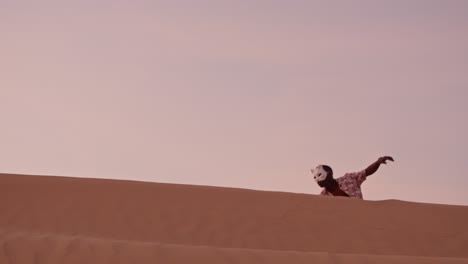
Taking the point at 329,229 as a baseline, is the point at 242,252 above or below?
below

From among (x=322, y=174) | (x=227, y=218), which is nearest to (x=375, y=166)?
(x=322, y=174)

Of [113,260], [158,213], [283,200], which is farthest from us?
[283,200]

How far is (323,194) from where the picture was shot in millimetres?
12898

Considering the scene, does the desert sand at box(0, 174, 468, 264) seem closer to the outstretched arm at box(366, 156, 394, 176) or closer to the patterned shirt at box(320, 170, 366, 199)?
the patterned shirt at box(320, 170, 366, 199)

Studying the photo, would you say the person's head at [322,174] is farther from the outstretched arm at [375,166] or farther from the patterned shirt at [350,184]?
the outstretched arm at [375,166]

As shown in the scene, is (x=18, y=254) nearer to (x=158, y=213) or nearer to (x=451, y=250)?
(x=158, y=213)

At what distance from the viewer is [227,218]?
12422 mm

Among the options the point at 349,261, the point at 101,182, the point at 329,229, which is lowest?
the point at 349,261

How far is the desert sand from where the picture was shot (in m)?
11.2

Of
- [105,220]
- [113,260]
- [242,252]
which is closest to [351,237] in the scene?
[105,220]

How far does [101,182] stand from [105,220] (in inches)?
85.7

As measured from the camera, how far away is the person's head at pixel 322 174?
39.4 feet

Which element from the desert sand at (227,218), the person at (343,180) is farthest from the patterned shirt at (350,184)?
the desert sand at (227,218)

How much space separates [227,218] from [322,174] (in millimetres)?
1721
